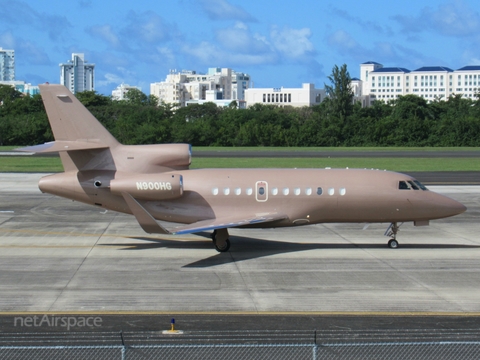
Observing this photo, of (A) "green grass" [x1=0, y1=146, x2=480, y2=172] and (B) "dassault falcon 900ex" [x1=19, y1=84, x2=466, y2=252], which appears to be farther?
(A) "green grass" [x1=0, y1=146, x2=480, y2=172]

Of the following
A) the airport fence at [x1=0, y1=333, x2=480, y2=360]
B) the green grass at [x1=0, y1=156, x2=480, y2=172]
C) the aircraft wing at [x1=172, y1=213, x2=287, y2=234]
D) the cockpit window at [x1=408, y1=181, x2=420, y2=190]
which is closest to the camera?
the airport fence at [x1=0, y1=333, x2=480, y2=360]

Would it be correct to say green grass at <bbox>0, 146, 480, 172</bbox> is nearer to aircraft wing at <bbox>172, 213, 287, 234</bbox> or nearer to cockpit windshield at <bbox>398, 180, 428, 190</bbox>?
cockpit windshield at <bbox>398, 180, 428, 190</bbox>

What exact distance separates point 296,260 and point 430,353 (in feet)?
33.5

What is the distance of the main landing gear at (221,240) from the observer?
941 inches

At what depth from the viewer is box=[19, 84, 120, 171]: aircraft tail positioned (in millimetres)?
24297

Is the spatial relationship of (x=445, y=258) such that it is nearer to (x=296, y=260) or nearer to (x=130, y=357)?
(x=296, y=260)

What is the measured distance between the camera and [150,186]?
24.0 meters

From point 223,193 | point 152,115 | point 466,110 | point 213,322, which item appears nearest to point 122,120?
point 152,115

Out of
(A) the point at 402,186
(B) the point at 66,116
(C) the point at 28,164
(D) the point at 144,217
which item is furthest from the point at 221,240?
(C) the point at 28,164

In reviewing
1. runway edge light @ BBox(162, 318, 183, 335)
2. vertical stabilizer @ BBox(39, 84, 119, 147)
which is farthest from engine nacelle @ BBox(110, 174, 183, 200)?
runway edge light @ BBox(162, 318, 183, 335)

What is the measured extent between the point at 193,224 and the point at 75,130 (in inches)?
218

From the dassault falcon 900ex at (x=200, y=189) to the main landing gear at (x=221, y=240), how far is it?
5cm
